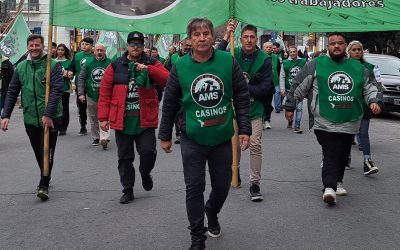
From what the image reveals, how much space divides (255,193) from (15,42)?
35.6ft

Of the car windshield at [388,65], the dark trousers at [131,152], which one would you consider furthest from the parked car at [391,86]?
the dark trousers at [131,152]

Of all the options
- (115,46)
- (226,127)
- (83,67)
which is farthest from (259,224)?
(115,46)

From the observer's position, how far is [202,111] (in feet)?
14.9

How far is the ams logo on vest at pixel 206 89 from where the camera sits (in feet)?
14.8

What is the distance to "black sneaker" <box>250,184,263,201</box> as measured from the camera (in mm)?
6232

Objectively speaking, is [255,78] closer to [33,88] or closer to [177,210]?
[177,210]

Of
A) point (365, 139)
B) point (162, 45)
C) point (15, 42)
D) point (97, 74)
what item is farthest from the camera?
point (162, 45)

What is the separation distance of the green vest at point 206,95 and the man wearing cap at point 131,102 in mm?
1523

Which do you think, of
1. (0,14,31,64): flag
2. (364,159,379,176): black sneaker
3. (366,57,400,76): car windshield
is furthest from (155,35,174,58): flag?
(364,159,379,176): black sneaker

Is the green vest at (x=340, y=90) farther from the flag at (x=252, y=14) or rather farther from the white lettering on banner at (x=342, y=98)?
the flag at (x=252, y=14)

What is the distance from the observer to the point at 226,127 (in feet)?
15.2

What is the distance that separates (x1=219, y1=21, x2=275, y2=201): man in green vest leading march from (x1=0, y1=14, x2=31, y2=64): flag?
10157 millimetres

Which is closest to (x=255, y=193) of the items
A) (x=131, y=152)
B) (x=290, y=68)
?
(x=131, y=152)

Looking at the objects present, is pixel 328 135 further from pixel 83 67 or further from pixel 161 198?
pixel 83 67
